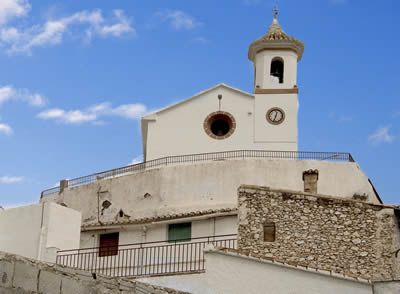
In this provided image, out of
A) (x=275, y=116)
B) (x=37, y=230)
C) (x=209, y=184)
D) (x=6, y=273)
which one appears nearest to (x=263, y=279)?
(x=37, y=230)

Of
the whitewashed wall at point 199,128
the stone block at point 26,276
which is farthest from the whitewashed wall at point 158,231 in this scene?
the stone block at point 26,276

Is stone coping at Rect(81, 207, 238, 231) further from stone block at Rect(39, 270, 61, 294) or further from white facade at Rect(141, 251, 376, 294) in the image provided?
stone block at Rect(39, 270, 61, 294)

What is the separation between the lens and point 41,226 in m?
22.8

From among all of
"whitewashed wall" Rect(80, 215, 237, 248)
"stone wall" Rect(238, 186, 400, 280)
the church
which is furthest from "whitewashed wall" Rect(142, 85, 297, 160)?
"stone wall" Rect(238, 186, 400, 280)

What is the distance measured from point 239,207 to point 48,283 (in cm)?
1225

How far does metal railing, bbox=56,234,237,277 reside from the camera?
927 inches

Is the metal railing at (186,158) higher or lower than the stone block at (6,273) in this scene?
higher

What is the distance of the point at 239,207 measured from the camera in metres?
23.3

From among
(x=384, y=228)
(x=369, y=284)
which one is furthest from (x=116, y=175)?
(x=369, y=284)

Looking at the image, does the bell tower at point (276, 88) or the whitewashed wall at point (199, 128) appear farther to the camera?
the bell tower at point (276, 88)

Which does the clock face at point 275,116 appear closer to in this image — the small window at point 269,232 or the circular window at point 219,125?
the circular window at point 219,125

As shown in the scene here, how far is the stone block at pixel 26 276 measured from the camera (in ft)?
37.4

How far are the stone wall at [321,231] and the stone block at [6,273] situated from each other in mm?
11838

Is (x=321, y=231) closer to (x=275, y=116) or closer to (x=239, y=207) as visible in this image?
(x=239, y=207)
